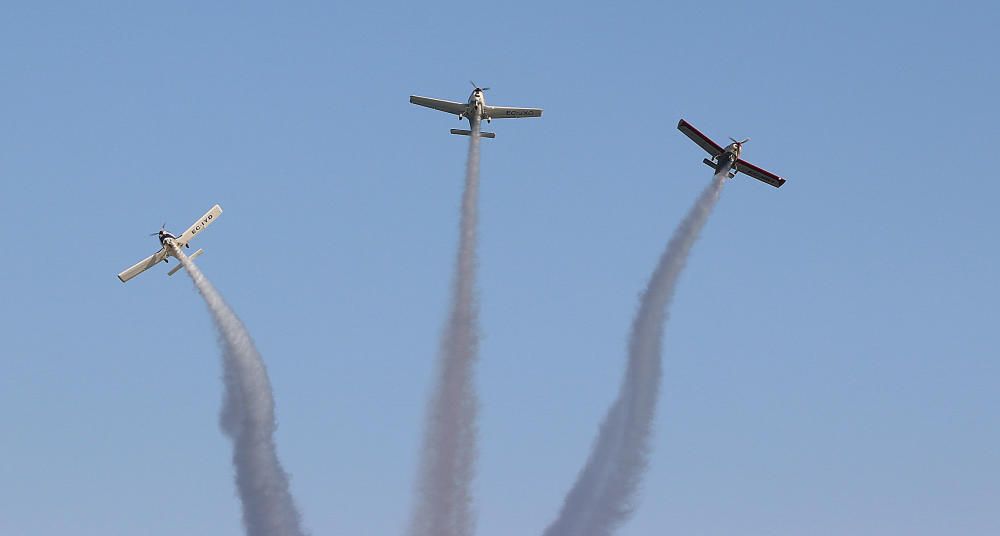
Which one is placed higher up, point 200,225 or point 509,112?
point 509,112

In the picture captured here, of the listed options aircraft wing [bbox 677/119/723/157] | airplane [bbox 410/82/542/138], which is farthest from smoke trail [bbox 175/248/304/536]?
aircraft wing [bbox 677/119/723/157]

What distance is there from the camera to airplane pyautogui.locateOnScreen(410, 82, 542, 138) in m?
89.9

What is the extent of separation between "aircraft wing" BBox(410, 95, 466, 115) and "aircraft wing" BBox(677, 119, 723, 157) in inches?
582

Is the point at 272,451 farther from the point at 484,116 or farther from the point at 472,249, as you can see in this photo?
the point at 484,116

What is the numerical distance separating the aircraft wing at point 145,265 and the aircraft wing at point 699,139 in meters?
33.9

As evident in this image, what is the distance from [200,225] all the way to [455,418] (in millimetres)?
20975

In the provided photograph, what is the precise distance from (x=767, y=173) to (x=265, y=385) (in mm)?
35311

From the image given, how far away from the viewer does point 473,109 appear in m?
90.2

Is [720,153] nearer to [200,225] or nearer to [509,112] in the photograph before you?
[509,112]

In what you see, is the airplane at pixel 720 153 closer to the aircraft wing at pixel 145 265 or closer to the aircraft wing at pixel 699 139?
the aircraft wing at pixel 699 139

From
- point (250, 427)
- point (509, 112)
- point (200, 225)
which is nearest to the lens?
point (250, 427)

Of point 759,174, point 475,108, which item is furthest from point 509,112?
point 759,174

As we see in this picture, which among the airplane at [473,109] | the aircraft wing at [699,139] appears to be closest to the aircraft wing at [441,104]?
the airplane at [473,109]

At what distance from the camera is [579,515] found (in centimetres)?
7744
